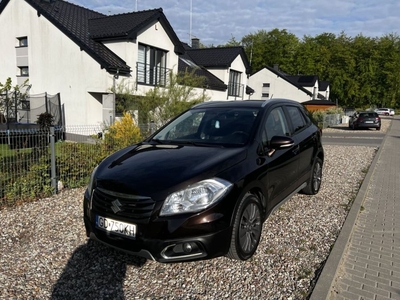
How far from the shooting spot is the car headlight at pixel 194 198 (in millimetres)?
2809

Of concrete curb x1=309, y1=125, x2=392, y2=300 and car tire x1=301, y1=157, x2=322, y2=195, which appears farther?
car tire x1=301, y1=157, x2=322, y2=195

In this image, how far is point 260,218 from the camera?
358 centimetres

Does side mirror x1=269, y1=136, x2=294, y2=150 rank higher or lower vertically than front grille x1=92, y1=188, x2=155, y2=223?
higher

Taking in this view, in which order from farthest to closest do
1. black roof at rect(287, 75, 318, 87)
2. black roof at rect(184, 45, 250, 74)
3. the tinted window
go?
black roof at rect(287, 75, 318, 87)
the tinted window
black roof at rect(184, 45, 250, 74)

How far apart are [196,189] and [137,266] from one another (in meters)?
1.16

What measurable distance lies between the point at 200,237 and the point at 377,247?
2.45m

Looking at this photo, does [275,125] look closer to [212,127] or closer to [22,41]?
[212,127]

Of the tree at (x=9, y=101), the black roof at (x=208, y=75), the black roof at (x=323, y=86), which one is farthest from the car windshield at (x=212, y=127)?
the black roof at (x=323, y=86)

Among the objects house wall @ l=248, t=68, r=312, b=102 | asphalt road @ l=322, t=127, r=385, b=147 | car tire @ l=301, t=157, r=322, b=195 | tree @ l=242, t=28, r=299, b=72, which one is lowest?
asphalt road @ l=322, t=127, r=385, b=147

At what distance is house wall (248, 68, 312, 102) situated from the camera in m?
45.6

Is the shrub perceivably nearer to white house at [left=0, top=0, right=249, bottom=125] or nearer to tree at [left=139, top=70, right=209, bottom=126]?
tree at [left=139, top=70, right=209, bottom=126]

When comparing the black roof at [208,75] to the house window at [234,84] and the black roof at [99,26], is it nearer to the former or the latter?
the house window at [234,84]

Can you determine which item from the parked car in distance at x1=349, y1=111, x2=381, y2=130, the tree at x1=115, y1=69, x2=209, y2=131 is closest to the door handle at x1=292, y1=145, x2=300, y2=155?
the tree at x1=115, y1=69, x2=209, y2=131

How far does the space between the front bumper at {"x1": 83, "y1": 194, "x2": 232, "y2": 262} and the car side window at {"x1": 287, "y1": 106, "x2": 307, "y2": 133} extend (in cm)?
257
